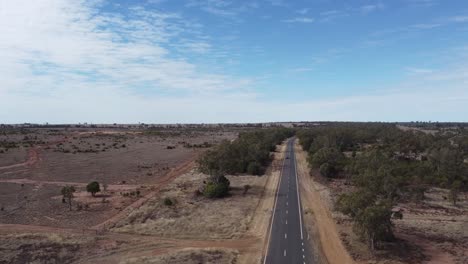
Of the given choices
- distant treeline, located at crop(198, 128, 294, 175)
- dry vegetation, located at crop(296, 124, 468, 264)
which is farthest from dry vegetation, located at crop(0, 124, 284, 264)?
dry vegetation, located at crop(296, 124, 468, 264)

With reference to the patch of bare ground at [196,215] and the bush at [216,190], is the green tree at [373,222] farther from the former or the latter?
the bush at [216,190]

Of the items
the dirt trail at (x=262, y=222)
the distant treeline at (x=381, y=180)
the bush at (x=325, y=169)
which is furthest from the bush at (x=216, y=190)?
the bush at (x=325, y=169)

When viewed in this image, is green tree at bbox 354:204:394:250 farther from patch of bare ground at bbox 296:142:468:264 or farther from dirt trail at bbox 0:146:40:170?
dirt trail at bbox 0:146:40:170

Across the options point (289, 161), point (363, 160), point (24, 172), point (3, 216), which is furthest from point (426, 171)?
point (24, 172)

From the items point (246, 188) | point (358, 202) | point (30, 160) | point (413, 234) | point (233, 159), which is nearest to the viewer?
point (358, 202)

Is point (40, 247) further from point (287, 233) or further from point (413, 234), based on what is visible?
point (413, 234)

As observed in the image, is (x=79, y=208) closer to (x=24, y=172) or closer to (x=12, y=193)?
(x=12, y=193)

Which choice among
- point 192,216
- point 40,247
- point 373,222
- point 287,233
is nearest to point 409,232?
point 373,222

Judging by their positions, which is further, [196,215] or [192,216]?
[196,215]

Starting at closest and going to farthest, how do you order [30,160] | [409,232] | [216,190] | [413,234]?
[413,234] < [409,232] < [216,190] < [30,160]
